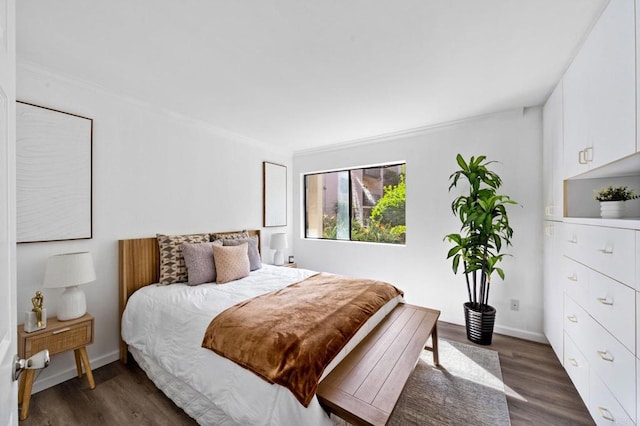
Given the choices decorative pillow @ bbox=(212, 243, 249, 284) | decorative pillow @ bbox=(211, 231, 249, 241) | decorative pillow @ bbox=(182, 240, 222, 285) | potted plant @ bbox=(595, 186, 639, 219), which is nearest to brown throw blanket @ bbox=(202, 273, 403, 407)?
decorative pillow @ bbox=(212, 243, 249, 284)

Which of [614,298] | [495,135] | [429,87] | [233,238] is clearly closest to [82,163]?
[233,238]

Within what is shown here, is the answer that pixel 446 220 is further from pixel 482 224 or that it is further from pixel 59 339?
pixel 59 339

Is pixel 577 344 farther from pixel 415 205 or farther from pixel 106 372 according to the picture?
pixel 106 372

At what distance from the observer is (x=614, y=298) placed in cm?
145

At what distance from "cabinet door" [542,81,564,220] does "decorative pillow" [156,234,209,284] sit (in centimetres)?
359

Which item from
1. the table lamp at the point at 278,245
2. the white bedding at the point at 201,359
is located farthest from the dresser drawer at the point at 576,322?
the table lamp at the point at 278,245

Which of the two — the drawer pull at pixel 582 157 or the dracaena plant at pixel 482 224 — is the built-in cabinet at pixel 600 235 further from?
the dracaena plant at pixel 482 224

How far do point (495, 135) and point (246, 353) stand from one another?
3334 mm

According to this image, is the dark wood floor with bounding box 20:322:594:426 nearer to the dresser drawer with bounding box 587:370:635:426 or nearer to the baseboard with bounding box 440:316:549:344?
the dresser drawer with bounding box 587:370:635:426

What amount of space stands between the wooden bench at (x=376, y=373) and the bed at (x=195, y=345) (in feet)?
0.21

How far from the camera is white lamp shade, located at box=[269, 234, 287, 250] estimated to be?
395cm

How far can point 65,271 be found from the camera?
6.39 ft

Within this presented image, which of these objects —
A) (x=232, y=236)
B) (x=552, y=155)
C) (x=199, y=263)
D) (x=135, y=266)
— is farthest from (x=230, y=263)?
(x=552, y=155)

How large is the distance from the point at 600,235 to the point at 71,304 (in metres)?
3.74
